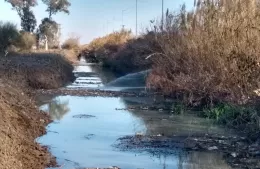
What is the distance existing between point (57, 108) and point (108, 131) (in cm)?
628

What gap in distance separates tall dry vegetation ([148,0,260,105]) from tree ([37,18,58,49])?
5490 centimetres

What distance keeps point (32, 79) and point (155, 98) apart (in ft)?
25.1

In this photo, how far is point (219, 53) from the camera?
20484 mm

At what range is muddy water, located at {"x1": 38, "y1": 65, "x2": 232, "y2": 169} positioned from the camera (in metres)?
12.1

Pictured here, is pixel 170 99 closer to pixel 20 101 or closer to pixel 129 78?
pixel 20 101

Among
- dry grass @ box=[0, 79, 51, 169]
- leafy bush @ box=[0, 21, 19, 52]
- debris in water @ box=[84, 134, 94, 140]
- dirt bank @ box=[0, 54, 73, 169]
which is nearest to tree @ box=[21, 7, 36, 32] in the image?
leafy bush @ box=[0, 21, 19, 52]

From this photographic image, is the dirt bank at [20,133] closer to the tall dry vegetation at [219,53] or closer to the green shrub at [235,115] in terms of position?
the green shrub at [235,115]

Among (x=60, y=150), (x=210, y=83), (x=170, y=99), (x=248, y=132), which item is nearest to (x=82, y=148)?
(x=60, y=150)

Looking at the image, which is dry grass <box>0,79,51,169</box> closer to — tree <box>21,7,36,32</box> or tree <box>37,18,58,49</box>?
tree <box>21,7,36,32</box>

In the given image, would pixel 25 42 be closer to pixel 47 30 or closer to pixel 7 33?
pixel 7 33

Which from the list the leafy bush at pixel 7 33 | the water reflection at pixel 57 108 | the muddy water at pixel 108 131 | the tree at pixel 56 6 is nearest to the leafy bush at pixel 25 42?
the leafy bush at pixel 7 33

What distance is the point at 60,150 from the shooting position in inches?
520

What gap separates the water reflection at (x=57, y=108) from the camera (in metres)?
20.0

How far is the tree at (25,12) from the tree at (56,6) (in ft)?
11.5
